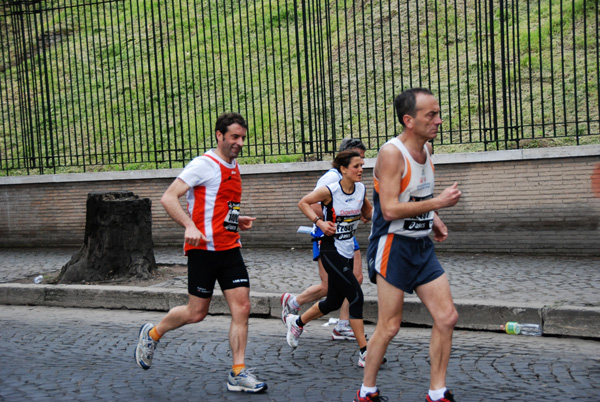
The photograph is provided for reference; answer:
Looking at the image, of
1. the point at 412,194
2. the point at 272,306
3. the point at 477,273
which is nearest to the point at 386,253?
A: the point at 412,194

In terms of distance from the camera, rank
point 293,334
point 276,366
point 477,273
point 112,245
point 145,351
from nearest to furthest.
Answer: point 145,351 → point 276,366 → point 293,334 → point 477,273 → point 112,245

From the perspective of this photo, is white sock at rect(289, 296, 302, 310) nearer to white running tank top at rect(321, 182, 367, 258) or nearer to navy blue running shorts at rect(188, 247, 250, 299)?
white running tank top at rect(321, 182, 367, 258)

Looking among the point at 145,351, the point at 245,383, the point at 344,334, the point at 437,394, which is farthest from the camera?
the point at 344,334

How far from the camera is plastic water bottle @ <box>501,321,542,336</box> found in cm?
654

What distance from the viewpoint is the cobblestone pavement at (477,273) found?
24.3ft

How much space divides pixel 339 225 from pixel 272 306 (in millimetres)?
2083

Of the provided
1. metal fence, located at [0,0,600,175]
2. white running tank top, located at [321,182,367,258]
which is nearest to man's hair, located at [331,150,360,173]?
white running tank top, located at [321,182,367,258]

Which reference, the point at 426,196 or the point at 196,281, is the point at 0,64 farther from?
the point at 426,196

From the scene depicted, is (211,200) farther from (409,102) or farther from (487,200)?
(487,200)

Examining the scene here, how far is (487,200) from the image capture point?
401 inches

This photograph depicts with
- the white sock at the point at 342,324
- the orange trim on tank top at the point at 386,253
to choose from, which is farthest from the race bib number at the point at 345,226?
the orange trim on tank top at the point at 386,253

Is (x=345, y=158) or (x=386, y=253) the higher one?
(x=345, y=158)

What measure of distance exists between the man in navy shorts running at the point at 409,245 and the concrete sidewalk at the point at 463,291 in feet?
8.75

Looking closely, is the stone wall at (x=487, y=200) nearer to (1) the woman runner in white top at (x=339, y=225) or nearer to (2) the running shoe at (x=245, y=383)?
(1) the woman runner in white top at (x=339, y=225)
